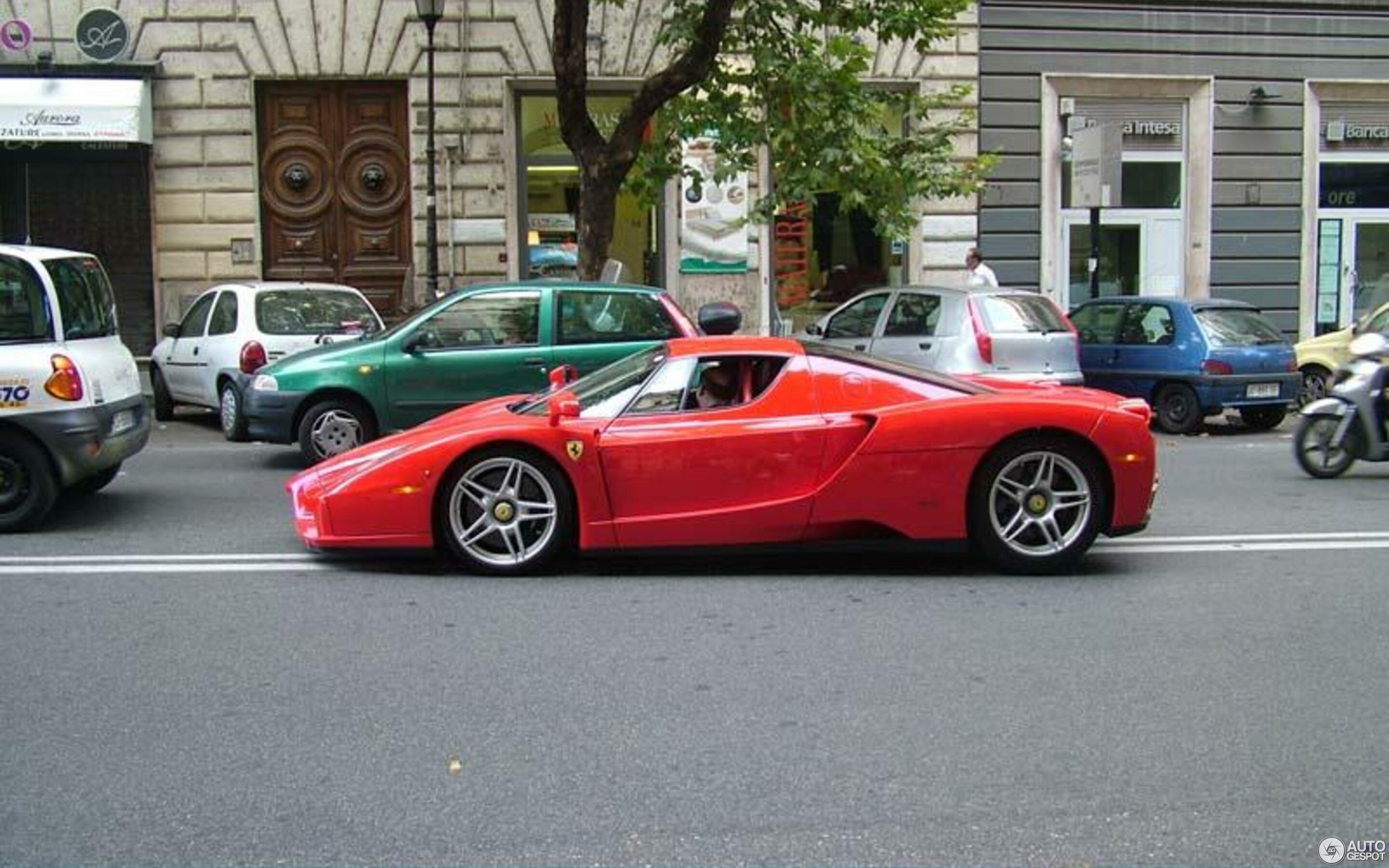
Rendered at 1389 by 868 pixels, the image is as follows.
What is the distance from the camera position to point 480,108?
18906 mm

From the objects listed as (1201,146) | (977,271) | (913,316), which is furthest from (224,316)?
(1201,146)

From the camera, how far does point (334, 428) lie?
36.0ft

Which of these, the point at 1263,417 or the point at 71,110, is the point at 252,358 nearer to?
the point at 71,110

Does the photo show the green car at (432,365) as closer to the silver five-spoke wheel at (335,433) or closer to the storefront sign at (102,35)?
the silver five-spoke wheel at (335,433)

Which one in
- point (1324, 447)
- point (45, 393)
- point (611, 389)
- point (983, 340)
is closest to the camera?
point (611, 389)

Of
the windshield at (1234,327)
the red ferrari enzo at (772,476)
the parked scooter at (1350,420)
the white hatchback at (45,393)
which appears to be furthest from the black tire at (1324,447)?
the white hatchback at (45,393)

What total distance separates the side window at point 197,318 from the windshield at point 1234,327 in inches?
409

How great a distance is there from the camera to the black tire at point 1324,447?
10359mm

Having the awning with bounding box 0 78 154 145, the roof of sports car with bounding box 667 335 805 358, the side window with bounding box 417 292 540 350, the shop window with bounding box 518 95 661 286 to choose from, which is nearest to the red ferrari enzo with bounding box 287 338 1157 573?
the roof of sports car with bounding box 667 335 805 358

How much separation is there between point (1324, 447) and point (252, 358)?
30.8 ft

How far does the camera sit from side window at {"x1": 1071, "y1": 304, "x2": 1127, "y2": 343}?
15.2 meters

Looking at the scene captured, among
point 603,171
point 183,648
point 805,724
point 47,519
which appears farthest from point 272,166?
point 805,724

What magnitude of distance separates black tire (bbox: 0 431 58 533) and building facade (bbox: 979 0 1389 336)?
49.2 ft

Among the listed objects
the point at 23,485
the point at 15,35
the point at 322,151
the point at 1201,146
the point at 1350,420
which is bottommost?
the point at 23,485
